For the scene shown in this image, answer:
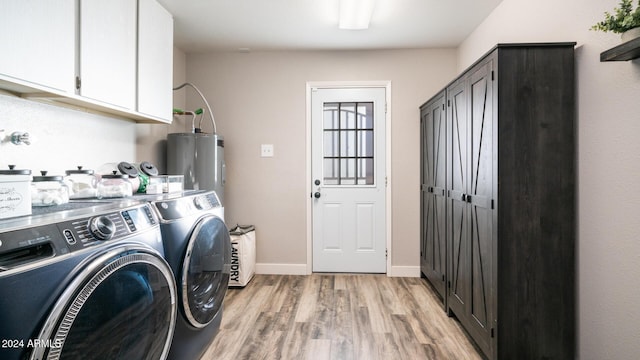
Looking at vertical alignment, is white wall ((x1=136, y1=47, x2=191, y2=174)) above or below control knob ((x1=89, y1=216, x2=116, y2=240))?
above

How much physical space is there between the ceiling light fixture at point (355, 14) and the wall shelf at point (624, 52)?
1.57m

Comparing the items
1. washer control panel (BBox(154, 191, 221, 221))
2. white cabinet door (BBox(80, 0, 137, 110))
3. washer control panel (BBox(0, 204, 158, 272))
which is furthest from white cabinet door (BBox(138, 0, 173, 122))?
washer control panel (BBox(0, 204, 158, 272))

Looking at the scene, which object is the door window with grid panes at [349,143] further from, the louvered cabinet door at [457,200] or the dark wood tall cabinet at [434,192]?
the louvered cabinet door at [457,200]

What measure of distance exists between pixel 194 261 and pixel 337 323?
4.34 feet

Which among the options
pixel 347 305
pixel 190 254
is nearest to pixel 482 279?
pixel 347 305

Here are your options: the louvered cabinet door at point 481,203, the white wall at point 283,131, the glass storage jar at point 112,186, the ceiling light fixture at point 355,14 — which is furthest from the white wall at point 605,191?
the glass storage jar at point 112,186

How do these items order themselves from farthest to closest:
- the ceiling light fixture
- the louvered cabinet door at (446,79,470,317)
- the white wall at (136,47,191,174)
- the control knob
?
the white wall at (136,47,191,174), the ceiling light fixture, the louvered cabinet door at (446,79,470,317), the control knob

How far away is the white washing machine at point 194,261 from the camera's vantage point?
145 cm

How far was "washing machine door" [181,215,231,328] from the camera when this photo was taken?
1510mm

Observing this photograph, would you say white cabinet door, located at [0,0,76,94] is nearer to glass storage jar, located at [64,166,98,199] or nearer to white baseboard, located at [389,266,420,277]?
glass storage jar, located at [64,166,98,199]

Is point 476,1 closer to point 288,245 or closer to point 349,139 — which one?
point 349,139

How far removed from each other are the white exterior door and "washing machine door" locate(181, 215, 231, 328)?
5.85 feet

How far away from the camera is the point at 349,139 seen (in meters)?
3.65

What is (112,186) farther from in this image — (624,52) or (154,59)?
(624,52)
